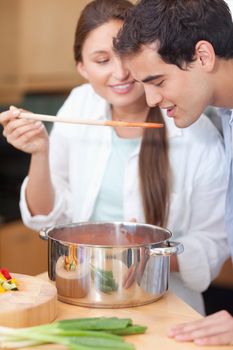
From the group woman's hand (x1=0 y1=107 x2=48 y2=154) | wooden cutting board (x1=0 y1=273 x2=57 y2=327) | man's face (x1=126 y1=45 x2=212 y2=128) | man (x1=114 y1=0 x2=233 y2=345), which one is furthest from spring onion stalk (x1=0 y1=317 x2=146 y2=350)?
woman's hand (x1=0 y1=107 x2=48 y2=154)

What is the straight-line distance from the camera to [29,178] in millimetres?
1839

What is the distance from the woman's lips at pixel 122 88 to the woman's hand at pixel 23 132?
20cm

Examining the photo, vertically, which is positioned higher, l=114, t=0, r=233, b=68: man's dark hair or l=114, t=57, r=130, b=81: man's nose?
l=114, t=0, r=233, b=68: man's dark hair

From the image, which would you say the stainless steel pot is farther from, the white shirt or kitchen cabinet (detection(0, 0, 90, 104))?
kitchen cabinet (detection(0, 0, 90, 104))

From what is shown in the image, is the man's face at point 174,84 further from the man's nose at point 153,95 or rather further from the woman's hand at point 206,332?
the woman's hand at point 206,332

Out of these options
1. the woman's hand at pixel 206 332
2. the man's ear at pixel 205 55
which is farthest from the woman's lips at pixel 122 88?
the woman's hand at pixel 206 332

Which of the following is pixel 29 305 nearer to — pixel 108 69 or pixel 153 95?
pixel 153 95

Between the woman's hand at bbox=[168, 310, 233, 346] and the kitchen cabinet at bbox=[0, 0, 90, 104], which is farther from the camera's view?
the kitchen cabinet at bbox=[0, 0, 90, 104]

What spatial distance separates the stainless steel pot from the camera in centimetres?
135

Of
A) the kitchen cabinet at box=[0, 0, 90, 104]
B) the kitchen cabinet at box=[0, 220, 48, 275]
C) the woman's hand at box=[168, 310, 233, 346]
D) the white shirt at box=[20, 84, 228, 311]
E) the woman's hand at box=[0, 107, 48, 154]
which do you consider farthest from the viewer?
the kitchen cabinet at box=[0, 0, 90, 104]

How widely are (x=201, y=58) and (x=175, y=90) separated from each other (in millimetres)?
83

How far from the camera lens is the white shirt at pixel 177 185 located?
1.77m

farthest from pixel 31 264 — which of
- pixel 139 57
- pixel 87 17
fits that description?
pixel 139 57

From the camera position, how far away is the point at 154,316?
1.36 metres
